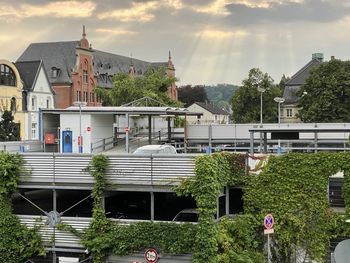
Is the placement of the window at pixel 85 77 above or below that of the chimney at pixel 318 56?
below

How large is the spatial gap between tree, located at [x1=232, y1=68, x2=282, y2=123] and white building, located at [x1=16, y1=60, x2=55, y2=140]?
2656 centimetres

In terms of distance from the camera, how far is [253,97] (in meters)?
79.8

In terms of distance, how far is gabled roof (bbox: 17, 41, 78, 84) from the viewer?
302 ft

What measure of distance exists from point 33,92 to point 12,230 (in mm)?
57560

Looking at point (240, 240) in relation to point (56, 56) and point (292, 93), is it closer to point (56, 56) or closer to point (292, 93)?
point (56, 56)

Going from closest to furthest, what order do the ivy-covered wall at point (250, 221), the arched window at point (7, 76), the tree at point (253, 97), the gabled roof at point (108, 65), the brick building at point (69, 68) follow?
the ivy-covered wall at point (250, 221) → the arched window at point (7, 76) → the tree at point (253, 97) → the brick building at point (69, 68) → the gabled roof at point (108, 65)

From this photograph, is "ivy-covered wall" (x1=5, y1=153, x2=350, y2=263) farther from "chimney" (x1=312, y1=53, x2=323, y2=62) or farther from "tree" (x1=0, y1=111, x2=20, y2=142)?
"chimney" (x1=312, y1=53, x2=323, y2=62)

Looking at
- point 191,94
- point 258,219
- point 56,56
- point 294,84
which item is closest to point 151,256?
point 258,219

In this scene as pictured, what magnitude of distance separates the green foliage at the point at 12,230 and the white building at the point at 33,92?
51.9 m

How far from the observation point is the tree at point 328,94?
241 ft

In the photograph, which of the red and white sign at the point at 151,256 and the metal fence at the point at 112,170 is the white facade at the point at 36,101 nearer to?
the metal fence at the point at 112,170

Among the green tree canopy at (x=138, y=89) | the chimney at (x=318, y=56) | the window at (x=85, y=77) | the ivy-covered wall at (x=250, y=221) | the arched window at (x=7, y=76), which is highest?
the chimney at (x=318, y=56)

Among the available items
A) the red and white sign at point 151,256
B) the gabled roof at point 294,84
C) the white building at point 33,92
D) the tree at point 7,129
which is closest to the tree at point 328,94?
the gabled roof at point 294,84

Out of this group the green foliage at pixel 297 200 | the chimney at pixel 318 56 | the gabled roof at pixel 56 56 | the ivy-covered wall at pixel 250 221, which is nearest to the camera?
the ivy-covered wall at pixel 250 221
